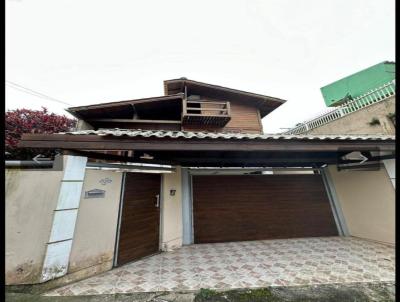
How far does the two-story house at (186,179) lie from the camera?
3.29m

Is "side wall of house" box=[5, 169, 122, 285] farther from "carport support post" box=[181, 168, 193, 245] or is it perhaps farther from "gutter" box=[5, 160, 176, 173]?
"carport support post" box=[181, 168, 193, 245]

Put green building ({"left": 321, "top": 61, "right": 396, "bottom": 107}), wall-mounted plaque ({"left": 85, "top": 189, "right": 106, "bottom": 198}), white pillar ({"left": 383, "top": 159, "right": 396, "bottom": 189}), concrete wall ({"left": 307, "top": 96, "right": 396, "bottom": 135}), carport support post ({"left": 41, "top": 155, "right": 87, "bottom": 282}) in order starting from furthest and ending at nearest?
green building ({"left": 321, "top": 61, "right": 396, "bottom": 107})
concrete wall ({"left": 307, "top": 96, "right": 396, "bottom": 135})
white pillar ({"left": 383, "top": 159, "right": 396, "bottom": 189})
wall-mounted plaque ({"left": 85, "top": 189, "right": 106, "bottom": 198})
carport support post ({"left": 41, "top": 155, "right": 87, "bottom": 282})

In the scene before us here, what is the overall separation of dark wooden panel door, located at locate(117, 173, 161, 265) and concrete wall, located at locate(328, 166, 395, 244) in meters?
6.74

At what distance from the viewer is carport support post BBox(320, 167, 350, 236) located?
6.38 meters

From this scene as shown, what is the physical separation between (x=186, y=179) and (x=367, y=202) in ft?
19.9

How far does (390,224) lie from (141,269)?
7.13 m

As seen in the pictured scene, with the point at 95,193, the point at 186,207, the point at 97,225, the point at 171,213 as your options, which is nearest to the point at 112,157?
the point at 95,193

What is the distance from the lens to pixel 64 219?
313cm

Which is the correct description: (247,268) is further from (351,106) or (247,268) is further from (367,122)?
(351,106)

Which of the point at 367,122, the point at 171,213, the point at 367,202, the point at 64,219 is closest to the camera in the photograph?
the point at 64,219

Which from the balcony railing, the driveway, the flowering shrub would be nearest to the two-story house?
the driveway

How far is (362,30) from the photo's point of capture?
770 cm

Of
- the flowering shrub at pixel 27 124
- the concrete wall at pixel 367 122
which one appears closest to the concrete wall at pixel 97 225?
the flowering shrub at pixel 27 124
